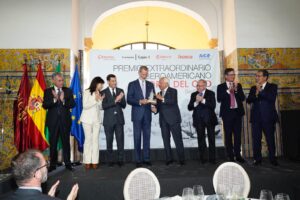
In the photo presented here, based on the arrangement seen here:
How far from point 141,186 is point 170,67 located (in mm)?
3906

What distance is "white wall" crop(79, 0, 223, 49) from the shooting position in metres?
7.07

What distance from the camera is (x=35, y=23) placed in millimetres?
6355

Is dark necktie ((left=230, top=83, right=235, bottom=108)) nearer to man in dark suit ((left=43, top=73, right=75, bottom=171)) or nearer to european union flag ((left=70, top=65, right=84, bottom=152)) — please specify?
man in dark suit ((left=43, top=73, right=75, bottom=171))

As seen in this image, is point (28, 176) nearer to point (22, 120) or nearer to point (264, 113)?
point (22, 120)

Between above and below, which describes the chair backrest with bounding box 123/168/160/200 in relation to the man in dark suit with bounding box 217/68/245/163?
below

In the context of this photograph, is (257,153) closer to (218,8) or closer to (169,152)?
(169,152)

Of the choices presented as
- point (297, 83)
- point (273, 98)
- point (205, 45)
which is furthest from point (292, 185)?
point (205, 45)

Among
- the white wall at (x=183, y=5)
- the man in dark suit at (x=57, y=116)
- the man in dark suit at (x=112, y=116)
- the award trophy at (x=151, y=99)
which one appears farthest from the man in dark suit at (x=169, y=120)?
the white wall at (x=183, y=5)

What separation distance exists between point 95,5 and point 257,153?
4.88 meters

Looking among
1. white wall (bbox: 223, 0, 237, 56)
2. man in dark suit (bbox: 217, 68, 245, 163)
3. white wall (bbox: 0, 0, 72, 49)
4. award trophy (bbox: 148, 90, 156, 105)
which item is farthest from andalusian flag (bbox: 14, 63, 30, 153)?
white wall (bbox: 223, 0, 237, 56)

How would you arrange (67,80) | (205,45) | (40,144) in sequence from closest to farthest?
1. (40,144)
2. (67,80)
3. (205,45)

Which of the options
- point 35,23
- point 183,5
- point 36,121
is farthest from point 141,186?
point 183,5

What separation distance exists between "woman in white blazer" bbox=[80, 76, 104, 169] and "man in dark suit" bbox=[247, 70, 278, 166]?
250cm

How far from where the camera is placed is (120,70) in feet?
20.5
